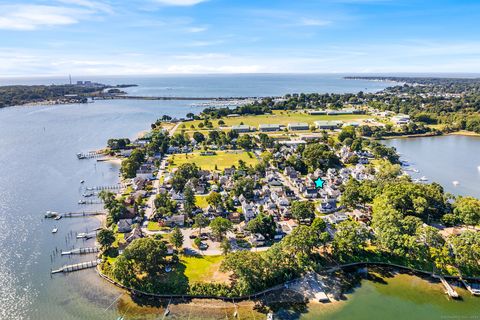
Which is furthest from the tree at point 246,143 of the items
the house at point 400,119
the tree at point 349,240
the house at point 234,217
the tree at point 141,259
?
the house at point 400,119

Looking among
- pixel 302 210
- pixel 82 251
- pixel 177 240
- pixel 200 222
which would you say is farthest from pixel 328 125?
pixel 82 251

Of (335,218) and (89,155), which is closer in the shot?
(335,218)

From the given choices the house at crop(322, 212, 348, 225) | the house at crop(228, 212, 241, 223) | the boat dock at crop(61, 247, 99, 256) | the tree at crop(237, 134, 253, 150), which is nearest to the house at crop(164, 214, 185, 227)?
the house at crop(228, 212, 241, 223)

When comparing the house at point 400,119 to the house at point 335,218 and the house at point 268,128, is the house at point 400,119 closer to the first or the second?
the house at point 268,128

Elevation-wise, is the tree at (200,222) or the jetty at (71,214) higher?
the tree at (200,222)

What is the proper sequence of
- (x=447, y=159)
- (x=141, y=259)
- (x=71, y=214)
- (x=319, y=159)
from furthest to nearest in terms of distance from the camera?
(x=447, y=159) → (x=319, y=159) → (x=71, y=214) → (x=141, y=259)

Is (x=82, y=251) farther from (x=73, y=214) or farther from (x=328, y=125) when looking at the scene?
(x=328, y=125)
